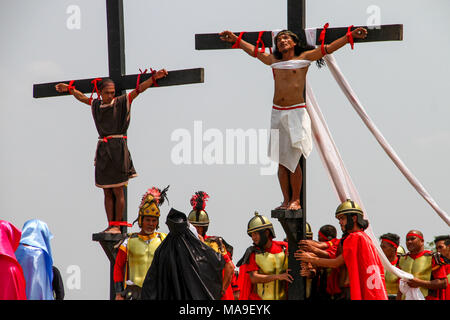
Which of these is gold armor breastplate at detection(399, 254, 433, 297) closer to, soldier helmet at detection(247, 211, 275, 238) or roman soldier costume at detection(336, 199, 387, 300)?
roman soldier costume at detection(336, 199, 387, 300)

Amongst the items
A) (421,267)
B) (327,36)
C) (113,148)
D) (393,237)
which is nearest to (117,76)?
(113,148)

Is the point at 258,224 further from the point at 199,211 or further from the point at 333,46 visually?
the point at 333,46

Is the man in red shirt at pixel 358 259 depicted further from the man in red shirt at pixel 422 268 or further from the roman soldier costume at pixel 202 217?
the roman soldier costume at pixel 202 217

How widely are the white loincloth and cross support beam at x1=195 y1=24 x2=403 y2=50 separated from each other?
0.76 metres

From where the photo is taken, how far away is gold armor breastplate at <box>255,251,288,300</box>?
35.8ft

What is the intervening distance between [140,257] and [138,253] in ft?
0.15

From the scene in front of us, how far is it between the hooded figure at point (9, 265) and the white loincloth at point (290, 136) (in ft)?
8.73

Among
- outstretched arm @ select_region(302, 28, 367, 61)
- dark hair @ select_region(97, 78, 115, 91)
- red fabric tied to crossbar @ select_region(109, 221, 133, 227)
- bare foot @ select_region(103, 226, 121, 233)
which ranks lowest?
bare foot @ select_region(103, 226, 121, 233)

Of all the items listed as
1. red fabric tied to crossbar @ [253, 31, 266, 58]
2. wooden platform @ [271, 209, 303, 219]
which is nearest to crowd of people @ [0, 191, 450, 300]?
wooden platform @ [271, 209, 303, 219]

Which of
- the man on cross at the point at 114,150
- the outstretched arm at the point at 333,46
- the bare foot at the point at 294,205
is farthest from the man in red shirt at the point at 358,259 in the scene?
the man on cross at the point at 114,150

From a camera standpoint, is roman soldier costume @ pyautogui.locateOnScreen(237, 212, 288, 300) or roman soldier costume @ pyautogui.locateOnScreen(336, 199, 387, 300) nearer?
roman soldier costume @ pyautogui.locateOnScreen(336, 199, 387, 300)

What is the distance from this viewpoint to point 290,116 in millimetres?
10461

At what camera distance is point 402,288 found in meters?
11.9
